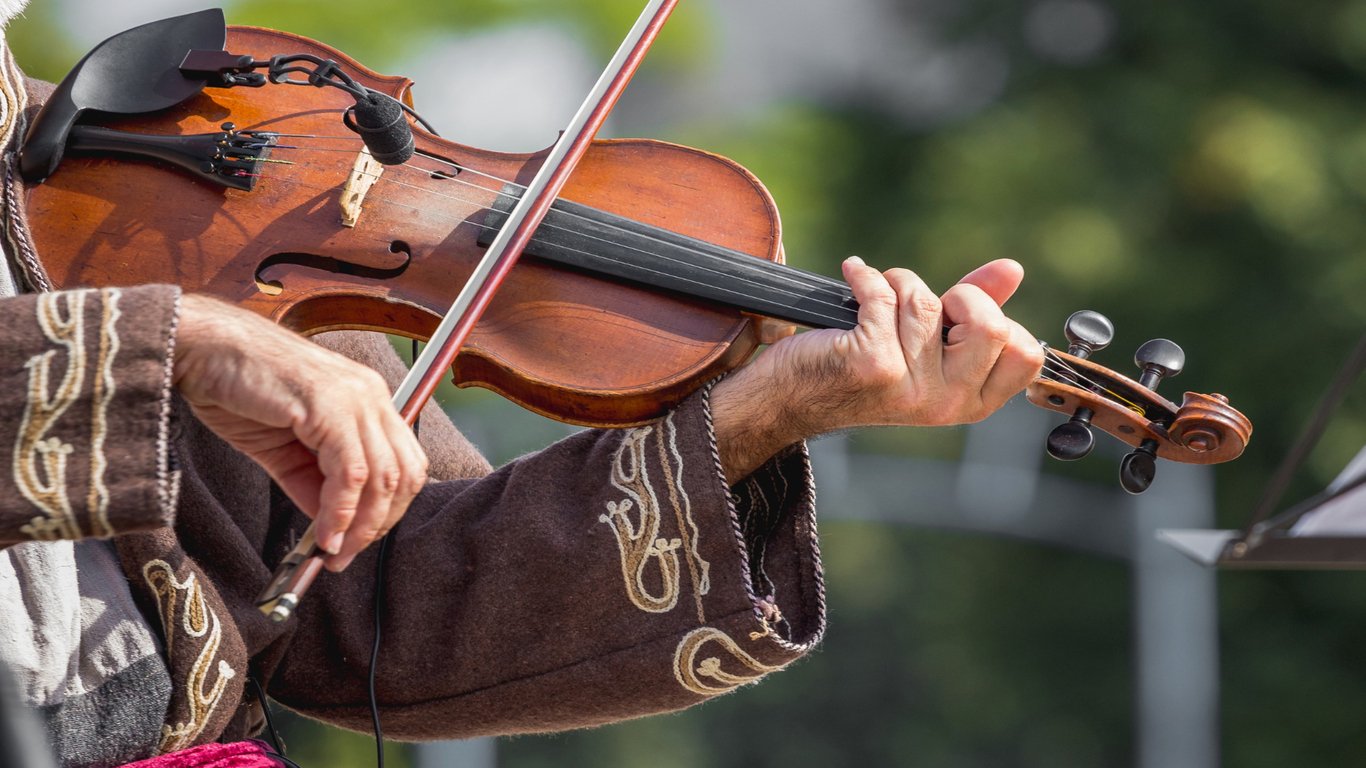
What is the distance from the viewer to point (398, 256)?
6.09 ft

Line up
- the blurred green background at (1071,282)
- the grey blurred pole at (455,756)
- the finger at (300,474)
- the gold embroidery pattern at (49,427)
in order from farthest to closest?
the blurred green background at (1071,282) < the grey blurred pole at (455,756) < the finger at (300,474) < the gold embroidery pattern at (49,427)

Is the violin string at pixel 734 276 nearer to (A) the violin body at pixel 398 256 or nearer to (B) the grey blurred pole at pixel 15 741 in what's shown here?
(A) the violin body at pixel 398 256

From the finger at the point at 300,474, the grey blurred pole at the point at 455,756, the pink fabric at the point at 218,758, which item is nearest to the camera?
the finger at the point at 300,474

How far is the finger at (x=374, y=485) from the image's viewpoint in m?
1.43

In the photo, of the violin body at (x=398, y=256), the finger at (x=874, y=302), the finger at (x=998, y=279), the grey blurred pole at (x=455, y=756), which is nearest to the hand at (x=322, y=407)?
the violin body at (x=398, y=256)

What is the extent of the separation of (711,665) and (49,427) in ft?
2.58

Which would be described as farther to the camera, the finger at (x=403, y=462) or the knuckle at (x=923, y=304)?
the knuckle at (x=923, y=304)

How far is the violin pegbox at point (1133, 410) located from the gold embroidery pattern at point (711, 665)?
16.2 inches

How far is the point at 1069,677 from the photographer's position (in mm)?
9375

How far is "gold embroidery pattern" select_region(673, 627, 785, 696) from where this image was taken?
1.86 meters

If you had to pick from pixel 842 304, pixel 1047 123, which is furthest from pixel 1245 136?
pixel 842 304

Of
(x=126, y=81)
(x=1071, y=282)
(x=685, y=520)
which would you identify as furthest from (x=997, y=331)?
(x=1071, y=282)

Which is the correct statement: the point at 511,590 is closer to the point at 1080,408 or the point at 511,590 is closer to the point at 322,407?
the point at 322,407

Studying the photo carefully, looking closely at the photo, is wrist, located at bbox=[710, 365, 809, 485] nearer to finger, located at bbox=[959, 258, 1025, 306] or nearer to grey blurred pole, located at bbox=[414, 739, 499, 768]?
finger, located at bbox=[959, 258, 1025, 306]
